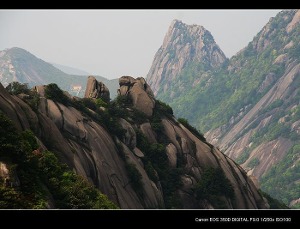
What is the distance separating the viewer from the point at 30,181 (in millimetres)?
19281

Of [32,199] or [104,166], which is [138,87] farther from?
[32,199]

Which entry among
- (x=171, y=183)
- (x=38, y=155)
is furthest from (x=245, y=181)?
(x=38, y=155)

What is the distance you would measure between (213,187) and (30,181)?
1536 inches

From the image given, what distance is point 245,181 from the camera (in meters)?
64.1

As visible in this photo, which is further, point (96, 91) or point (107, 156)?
point (96, 91)

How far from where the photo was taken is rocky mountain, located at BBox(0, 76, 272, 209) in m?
20.7

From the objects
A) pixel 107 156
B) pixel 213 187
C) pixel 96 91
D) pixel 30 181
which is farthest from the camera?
pixel 96 91

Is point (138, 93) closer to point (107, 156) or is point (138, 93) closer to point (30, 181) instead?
point (107, 156)

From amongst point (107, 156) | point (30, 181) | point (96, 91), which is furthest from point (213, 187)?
point (30, 181)

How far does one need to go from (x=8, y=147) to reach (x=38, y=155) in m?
3.84

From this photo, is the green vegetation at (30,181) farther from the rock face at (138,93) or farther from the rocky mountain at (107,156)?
the rock face at (138,93)

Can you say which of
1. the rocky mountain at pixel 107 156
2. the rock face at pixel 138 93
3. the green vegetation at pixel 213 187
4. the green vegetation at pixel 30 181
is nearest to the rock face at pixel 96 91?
the rocky mountain at pixel 107 156

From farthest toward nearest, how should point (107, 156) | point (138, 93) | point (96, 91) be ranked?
point (138, 93)
point (96, 91)
point (107, 156)
